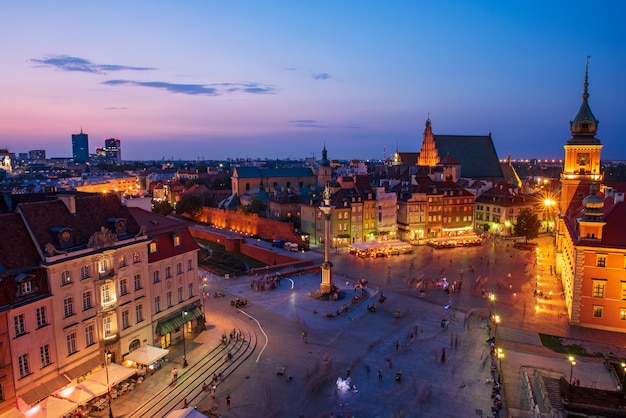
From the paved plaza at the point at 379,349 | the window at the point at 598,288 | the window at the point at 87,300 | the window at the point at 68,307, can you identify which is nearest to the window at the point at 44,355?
the window at the point at 68,307

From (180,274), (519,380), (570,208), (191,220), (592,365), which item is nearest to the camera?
(519,380)

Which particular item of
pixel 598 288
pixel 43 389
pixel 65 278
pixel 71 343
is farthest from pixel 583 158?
pixel 43 389

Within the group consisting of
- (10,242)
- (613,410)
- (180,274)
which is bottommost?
(613,410)

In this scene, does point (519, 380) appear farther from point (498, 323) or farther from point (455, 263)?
point (455, 263)

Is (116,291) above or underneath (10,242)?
underneath

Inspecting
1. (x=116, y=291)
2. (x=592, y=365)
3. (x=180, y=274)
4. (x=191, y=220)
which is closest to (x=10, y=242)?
(x=116, y=291)

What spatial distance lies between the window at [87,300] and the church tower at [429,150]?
269ft

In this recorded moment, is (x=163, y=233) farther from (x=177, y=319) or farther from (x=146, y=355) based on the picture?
(x=146, y=355)

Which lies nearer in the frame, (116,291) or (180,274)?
(116,291)

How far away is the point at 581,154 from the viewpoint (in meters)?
57.7

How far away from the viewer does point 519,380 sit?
26.7 meters

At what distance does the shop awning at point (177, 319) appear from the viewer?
30406mm

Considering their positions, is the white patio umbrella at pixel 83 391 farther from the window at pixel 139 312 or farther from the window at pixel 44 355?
the window at pixel 139 312

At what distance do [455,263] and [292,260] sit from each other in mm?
19038
